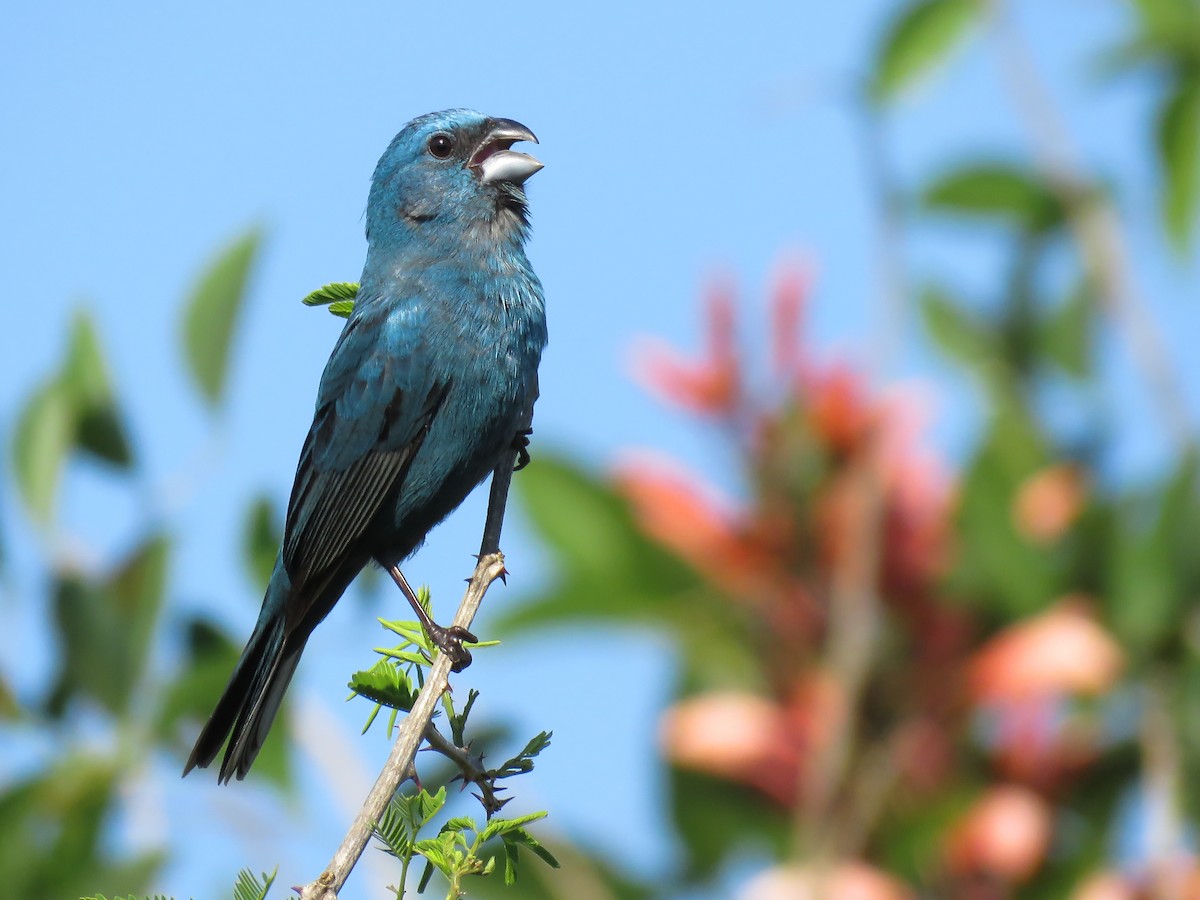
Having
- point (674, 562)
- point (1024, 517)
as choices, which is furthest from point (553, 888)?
point (1024, 517)

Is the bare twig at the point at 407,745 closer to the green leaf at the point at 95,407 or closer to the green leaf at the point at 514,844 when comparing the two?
the green leaf at the point at 514,844

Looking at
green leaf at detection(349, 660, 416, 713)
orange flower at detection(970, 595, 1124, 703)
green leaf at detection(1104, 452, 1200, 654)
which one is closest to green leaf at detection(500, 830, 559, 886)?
green leaf at detection(349, 660, 416, 713)

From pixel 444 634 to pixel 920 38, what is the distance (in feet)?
7.56

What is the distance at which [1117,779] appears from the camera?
13.2 feet

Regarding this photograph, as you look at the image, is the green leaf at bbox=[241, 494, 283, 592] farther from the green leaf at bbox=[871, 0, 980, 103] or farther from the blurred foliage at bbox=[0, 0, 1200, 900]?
the green leaf at bbox=[871, 0, 980, 103]

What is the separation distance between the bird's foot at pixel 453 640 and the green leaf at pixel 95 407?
4.07 feet

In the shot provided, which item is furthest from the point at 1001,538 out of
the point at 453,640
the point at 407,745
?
the point at 407,745

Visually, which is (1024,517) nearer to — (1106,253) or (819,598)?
(819,598)

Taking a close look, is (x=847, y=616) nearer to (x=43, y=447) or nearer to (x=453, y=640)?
(x=453, y=640)

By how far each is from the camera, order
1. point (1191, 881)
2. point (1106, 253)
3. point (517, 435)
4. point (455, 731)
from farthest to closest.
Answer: point (1106, 253), point (517, 435), point (1191, 881), point (455, 731)

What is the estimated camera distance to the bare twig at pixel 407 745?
2.03m

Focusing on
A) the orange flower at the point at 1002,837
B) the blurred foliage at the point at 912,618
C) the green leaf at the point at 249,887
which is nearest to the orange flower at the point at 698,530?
the blurred foliage at the point at 912,618

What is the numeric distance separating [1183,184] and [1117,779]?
5.16 ft

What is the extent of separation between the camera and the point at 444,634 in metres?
3.19
